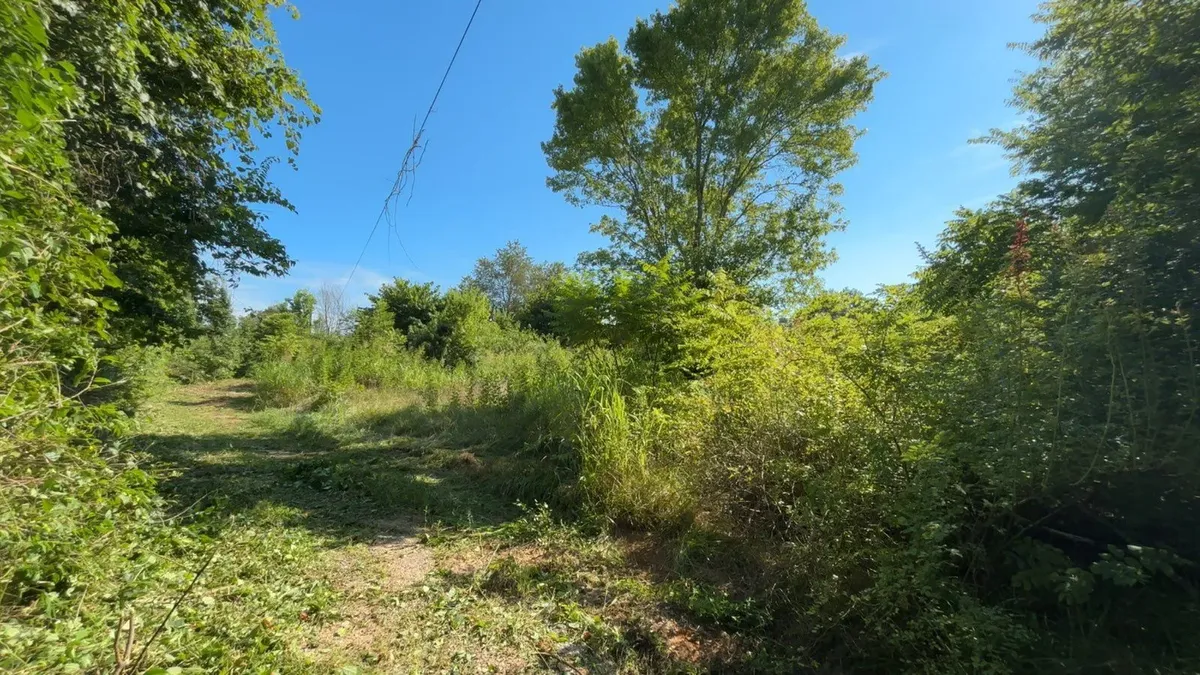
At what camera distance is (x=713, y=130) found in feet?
34.0

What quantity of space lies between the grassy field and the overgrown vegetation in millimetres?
26

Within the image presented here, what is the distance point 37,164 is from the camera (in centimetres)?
166

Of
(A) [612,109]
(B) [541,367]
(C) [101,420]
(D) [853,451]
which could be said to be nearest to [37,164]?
(C) [101,420]

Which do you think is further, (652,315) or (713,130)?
(713,130)

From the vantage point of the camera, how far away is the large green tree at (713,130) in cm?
976

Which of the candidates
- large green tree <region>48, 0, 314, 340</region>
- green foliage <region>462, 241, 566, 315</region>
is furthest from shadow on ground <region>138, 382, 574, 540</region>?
green foliage <region>462, 241, 566, 315</region>

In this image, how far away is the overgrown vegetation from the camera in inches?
63.9

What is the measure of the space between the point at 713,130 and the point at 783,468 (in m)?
9.43

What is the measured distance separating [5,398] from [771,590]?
3422mm

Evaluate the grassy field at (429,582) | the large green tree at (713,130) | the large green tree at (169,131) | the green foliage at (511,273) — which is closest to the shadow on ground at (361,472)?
the grassy field at (429,582)

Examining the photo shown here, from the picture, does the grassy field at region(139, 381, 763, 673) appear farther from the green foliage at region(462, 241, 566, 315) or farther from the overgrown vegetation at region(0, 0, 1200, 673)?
the green foliage at region(462, 241, 566, 315)

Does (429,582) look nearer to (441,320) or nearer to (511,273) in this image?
(441,320)

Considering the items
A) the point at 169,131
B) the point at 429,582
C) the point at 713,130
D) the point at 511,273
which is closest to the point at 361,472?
the point at 429,582

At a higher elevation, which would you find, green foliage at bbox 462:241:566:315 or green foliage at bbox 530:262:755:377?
green foliage at bbox 462:241:566:315
